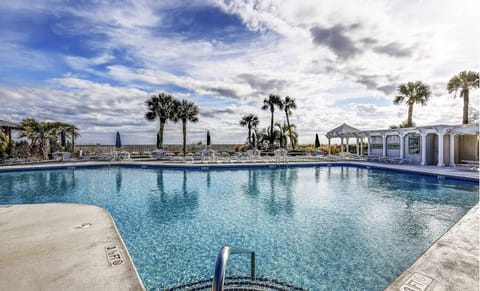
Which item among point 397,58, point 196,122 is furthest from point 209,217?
point 196,122

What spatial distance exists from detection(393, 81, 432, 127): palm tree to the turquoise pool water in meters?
10.3

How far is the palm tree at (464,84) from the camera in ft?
50.3

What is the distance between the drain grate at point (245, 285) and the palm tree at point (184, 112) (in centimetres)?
1873

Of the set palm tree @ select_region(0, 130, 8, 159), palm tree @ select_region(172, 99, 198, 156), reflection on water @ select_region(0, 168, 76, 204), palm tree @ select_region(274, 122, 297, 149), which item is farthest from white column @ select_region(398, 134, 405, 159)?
palm tree @ select_region(0, 130, 8, 159)

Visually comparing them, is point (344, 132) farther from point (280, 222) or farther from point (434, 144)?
point (280, 222)

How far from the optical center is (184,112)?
827 inches

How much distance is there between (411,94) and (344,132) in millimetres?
5635

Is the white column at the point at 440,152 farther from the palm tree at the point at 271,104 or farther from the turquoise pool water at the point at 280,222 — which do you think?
the palm tree at the point at 271,104

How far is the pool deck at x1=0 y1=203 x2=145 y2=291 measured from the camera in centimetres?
215

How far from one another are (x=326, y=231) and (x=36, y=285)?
14.3 ft

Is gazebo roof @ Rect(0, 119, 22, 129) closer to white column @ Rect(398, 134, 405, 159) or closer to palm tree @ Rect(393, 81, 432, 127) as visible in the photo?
white column @ Rect(398, 134, 405, 159)

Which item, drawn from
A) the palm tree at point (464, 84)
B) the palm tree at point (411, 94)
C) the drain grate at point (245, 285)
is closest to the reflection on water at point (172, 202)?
the drain grate at point (245, 285)

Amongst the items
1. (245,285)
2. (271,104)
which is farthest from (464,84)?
(245,285)

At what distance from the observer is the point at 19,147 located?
1653 cm
